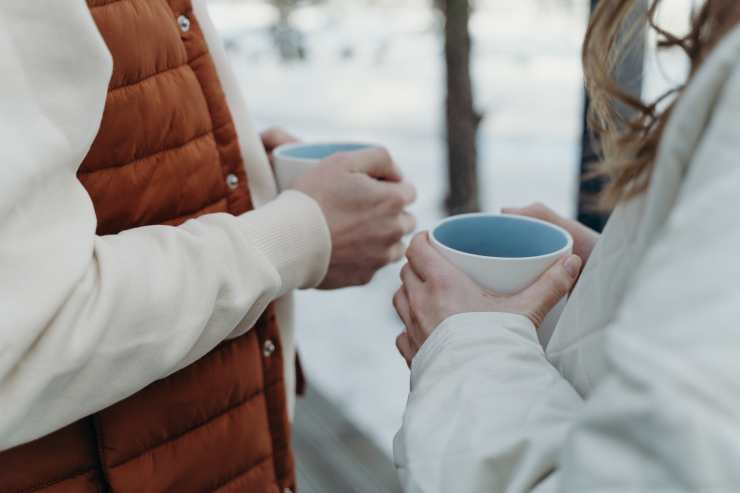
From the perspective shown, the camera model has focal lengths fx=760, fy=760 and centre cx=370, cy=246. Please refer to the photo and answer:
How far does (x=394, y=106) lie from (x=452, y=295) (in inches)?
229

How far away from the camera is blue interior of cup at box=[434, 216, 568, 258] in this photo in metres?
0.78

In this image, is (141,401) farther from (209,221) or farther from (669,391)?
(669,391)

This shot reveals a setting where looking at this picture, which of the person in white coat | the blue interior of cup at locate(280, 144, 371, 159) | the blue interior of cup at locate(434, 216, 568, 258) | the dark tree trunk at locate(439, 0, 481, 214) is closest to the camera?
the person in white coat

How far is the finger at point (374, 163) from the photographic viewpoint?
0.92m

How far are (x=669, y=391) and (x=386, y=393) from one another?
2056 mm

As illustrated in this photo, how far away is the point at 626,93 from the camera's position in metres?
0.52

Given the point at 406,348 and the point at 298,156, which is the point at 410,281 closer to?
the point at 406,348

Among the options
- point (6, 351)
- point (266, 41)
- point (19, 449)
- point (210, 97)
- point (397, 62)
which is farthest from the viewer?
point (266, 41)

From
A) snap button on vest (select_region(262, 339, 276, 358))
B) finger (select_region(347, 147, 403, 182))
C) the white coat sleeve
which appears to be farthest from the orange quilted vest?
the white coat sleeve

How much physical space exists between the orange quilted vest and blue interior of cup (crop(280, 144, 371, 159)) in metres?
0.14

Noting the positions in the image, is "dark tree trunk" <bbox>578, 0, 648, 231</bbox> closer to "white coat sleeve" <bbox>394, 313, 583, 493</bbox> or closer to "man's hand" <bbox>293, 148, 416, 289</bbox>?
"man's hand" <bbox>293, 148, 416, 289</bbox>

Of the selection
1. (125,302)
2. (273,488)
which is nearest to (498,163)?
(273,488)

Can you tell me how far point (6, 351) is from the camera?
1.98 feet

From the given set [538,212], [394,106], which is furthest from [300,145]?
[394,106]
